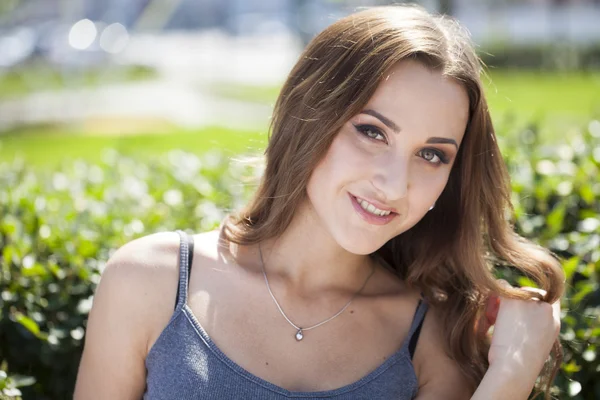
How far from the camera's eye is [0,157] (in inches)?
382

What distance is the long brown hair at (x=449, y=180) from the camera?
7.80 ft

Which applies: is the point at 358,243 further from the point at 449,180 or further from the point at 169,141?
the point at 169,141

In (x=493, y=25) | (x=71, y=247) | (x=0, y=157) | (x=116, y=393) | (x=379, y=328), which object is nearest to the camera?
(x=116, y=393)

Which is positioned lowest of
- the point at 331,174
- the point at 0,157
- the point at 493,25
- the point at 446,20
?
the point at 493,25

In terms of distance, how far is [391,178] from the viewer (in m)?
2.33

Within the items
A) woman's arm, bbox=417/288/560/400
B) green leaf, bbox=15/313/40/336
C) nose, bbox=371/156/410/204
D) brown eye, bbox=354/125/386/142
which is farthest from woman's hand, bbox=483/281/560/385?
green leaf, bbox=15/313/40/336

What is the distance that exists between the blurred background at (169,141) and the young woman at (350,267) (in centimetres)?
19

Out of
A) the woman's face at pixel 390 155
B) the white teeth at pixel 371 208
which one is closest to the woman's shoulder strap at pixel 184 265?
the woman's face at pixel 390 155

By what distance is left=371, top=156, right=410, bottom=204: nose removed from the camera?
232 centimetres

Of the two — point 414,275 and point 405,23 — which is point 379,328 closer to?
point 414,275

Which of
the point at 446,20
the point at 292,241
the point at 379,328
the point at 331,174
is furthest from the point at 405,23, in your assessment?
the point at 379,328

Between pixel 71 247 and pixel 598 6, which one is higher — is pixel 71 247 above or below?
above

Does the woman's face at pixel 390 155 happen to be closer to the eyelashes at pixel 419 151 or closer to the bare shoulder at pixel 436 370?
the eyelashes at pixel 419 151

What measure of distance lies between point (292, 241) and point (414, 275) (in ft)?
1.34
